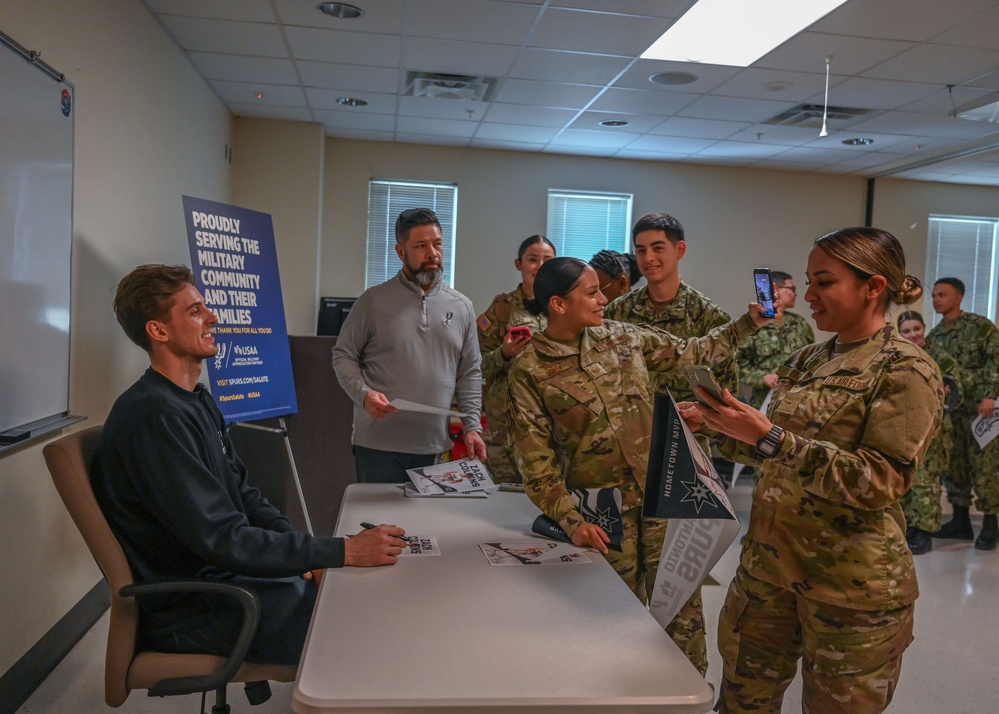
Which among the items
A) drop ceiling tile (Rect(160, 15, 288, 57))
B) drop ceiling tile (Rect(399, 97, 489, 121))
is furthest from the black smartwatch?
drop ceiling tile (Rect(399, 97, 489, 121))

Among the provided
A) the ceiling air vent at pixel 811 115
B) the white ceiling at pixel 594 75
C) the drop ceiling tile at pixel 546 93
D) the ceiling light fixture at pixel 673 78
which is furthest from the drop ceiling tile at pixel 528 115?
the ceiling air vent at pixel 811 115

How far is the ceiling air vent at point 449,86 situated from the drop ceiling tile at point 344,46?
0.34 meters

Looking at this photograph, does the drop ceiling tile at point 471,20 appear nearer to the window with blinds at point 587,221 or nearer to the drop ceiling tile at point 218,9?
the drop ceiling tile at point 218,9

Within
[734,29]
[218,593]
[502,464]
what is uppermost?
[734,29]

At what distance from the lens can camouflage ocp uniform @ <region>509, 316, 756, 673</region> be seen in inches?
80.5

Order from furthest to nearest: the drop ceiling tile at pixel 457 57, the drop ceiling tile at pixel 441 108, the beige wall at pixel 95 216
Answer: the drop ceiling tile at pixel 441 108 < the drop ceiling tile at pixel 457 57 < the beige wall at pixel 95 216

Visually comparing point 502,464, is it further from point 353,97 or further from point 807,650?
point 353,97

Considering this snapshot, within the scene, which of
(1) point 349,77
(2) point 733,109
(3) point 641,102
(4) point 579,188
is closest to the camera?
(1) point 349,77

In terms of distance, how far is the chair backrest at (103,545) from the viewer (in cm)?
164

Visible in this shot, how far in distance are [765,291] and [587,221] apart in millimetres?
5931

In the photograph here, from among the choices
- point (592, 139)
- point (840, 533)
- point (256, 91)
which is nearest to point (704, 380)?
point (840, 533)

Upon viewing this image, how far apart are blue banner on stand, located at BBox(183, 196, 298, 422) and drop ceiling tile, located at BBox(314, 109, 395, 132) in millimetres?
2428

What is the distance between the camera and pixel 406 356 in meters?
2.90

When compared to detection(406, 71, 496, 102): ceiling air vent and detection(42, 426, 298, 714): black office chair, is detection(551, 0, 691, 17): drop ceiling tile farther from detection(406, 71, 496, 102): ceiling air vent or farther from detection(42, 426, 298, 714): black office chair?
detection(42, 426, 298, 714): black office chair
